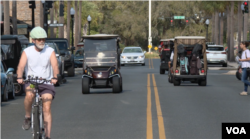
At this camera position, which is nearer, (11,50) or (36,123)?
(36,123)

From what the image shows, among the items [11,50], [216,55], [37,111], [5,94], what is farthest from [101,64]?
[216,55]

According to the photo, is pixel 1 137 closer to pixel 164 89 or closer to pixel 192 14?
pixel 164 89

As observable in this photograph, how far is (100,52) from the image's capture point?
21.9 metres

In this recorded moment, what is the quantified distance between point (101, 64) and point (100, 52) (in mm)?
586

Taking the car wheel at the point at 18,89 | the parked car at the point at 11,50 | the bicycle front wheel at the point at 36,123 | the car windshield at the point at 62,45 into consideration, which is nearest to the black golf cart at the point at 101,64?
the car wheel at the point at 18,89

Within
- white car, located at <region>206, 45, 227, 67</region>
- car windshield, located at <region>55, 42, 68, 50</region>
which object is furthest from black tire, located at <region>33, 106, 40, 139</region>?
white car, located at <region>206, 45, 227, 67</region>

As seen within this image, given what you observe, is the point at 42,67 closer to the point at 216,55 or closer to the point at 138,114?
the point at 138,114

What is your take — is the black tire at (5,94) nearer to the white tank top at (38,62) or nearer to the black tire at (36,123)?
the white tank top at (38,62)

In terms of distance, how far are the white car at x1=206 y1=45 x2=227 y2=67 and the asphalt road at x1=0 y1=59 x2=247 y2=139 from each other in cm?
2442

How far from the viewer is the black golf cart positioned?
68.9 feet

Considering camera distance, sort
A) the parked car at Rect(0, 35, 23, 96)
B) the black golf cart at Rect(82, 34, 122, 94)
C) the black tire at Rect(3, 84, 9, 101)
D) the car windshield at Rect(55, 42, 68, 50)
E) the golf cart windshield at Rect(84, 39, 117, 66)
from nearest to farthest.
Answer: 1. the black tire at Rect(3, 84, 9, 101)
2. the black golf cart at Rect(82, 34, 122, 94)
3. the golf cart windshield at Rect(84, 39, 117, 66)
4. the parked car at Rect(0, 35, 23, 96)
5. the car windshield at Rect(55, 42, 68, 50)

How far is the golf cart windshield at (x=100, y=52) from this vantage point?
21.6 meters

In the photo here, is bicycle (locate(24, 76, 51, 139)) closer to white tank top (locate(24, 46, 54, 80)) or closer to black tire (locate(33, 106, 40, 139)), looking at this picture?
black tire (locate(33, 106, 40, 139))

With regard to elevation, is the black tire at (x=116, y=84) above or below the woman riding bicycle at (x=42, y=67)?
below
